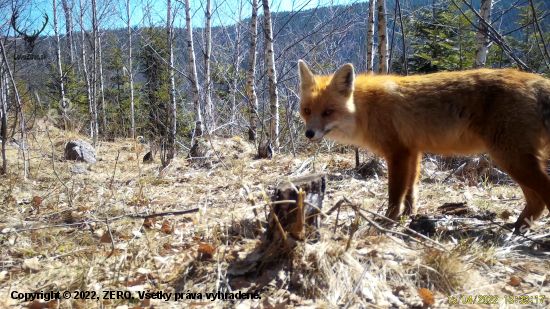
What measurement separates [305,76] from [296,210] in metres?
2.43

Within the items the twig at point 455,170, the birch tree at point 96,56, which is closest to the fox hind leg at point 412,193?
the twig at point 455,170

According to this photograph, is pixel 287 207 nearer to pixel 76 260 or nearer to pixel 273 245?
pixel 273 245

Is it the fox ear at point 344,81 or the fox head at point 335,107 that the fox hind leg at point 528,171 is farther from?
the fox ear at point 344,81

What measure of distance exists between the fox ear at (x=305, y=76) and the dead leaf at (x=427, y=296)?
300 cm

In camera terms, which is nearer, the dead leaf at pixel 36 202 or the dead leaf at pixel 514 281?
the dead leaf at pixel 514 281

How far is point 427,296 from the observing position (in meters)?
2.25

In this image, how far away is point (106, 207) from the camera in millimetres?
4125

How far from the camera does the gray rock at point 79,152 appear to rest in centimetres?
888

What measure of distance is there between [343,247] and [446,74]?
2.79 m

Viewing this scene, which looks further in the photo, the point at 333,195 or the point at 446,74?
the point at 333,195

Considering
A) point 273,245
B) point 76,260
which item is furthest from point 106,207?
point 273,245

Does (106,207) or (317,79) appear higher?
(317,79)
